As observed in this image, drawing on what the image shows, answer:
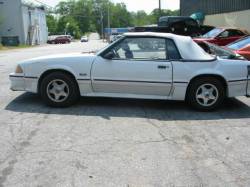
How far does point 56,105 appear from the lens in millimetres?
6871

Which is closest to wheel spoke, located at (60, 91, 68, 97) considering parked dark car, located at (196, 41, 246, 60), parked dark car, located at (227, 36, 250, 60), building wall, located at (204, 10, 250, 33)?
parked dark car, located at (196, 41, 246, 60)

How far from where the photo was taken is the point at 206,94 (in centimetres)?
680

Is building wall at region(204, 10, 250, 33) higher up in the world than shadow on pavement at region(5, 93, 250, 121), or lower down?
higher up

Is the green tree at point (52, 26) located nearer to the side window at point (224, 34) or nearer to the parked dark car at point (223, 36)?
the parked dark car at point (223, 36)

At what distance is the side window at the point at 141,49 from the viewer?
666cm

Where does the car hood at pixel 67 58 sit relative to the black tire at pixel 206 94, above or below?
above

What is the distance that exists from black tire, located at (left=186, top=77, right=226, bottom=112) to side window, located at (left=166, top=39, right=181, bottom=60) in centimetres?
56

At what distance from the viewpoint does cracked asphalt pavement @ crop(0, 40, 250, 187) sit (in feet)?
12.9

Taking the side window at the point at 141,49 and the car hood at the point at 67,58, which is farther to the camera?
the car hood at the point at 67,58

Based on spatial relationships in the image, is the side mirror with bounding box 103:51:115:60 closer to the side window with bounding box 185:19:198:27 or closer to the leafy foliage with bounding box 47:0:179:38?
the side window with bounding box 185:19:198:27

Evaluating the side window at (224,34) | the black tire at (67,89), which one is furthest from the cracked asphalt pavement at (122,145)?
the side window at (224,34)

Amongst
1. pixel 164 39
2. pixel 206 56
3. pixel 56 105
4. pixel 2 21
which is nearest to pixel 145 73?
pixel 164 39

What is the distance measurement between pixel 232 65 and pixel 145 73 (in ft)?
5.26

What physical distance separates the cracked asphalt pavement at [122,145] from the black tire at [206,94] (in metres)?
0.19
